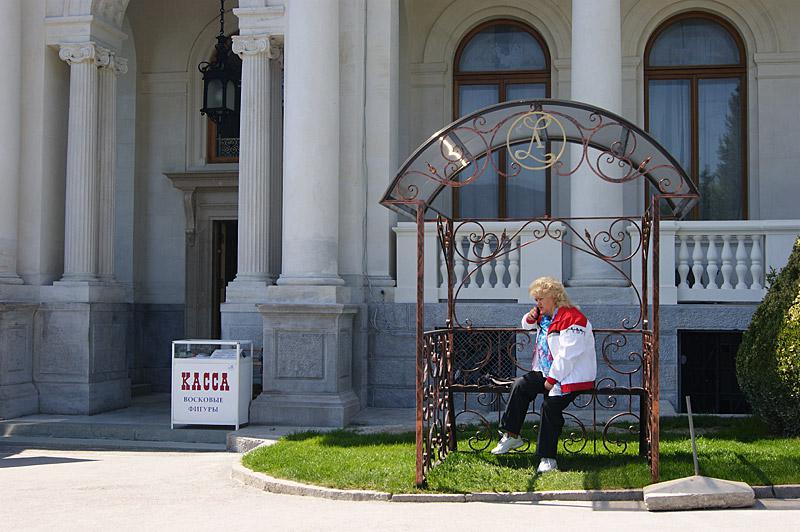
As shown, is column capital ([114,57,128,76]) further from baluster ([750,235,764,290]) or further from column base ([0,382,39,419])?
baluster ([750,235,764,290])

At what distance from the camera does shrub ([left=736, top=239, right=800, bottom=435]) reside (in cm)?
1016

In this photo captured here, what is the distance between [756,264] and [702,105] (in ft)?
14.8

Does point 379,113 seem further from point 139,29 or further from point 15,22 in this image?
point 139,29

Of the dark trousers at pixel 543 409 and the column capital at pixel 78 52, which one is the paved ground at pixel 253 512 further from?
the column capital at pixel 78 52

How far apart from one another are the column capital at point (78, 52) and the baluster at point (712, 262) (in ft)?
30.1

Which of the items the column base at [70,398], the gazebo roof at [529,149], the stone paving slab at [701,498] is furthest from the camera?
the column base at [70,398]

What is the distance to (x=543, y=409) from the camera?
918 centimetres

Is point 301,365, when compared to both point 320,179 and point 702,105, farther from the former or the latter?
point 702,105

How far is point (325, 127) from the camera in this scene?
13344 millimetres

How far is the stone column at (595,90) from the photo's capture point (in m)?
13.3

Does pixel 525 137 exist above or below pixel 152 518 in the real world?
above

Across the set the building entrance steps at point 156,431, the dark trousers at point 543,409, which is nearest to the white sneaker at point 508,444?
the dark trousers at point 543,409

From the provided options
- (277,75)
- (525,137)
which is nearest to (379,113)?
(277,75)

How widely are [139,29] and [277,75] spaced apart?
4.25 metres
